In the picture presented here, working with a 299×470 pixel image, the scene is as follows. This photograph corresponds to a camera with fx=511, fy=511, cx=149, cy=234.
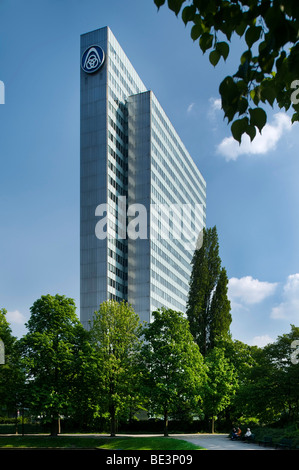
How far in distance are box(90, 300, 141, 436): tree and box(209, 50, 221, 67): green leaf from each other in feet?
135

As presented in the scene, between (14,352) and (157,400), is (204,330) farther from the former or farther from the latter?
(14,352)

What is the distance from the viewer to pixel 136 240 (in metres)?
94.8

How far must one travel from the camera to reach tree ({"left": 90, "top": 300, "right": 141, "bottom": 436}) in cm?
4428

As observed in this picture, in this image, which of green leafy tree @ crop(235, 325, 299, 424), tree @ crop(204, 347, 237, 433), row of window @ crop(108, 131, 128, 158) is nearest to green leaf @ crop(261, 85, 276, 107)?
green leafy tree @ crop(235, 325, 299, 424)

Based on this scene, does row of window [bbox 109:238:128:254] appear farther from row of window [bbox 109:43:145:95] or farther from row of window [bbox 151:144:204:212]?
row of window [bbox 109:43:145:95]

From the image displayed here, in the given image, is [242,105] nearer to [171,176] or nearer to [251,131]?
[251,131]

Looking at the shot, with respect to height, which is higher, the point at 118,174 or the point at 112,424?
the point at 118,174

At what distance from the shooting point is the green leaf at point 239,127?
4426mm

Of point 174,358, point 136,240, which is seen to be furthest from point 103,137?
point 174,358

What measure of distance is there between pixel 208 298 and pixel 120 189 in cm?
3691

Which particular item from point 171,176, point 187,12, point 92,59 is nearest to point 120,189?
point 171,176

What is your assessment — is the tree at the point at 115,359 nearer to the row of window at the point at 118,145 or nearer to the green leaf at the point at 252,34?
the green leaf at the point at 252,34

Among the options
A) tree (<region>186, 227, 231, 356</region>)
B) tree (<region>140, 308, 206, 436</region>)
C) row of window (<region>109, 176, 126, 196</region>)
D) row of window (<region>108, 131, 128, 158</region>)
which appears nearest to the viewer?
tree (<region>140, 308, 206, 436</region>)

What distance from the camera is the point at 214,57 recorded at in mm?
4957
